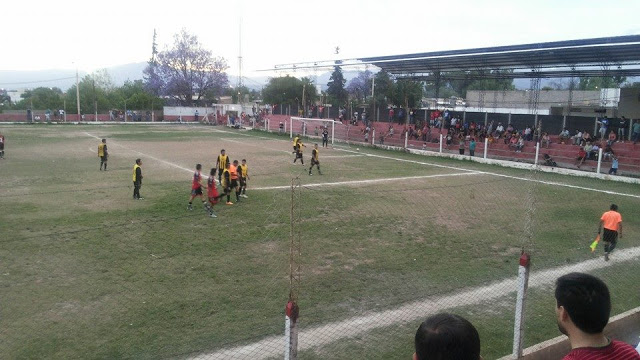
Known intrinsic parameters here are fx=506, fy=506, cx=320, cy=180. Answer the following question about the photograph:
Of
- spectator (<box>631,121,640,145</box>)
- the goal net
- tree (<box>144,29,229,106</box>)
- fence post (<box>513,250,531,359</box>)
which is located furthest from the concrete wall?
tree (<box>144,29,229,106</box>)

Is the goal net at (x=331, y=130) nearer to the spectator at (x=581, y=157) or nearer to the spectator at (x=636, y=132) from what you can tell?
the spectator at (x=581, y=157)

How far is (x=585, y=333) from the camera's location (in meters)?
2.72

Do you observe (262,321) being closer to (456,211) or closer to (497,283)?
(497,283)

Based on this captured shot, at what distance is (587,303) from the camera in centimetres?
270

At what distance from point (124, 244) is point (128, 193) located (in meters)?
6.54

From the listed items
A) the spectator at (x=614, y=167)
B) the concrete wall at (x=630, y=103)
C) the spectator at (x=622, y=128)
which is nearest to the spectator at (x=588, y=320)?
the spectator at (x=614, y=167)

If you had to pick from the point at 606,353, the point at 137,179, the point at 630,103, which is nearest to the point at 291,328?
the point at 606,353

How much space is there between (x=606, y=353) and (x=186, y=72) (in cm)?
7160

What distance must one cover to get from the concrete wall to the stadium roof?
4.44 ft

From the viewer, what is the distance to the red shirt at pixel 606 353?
263cm

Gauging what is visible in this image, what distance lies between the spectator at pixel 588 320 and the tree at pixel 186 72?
70.9m

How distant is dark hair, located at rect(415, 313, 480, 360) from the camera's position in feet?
7.20

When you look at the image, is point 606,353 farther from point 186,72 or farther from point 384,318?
point 186,72

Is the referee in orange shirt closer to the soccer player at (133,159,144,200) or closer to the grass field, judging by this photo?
the grass field
